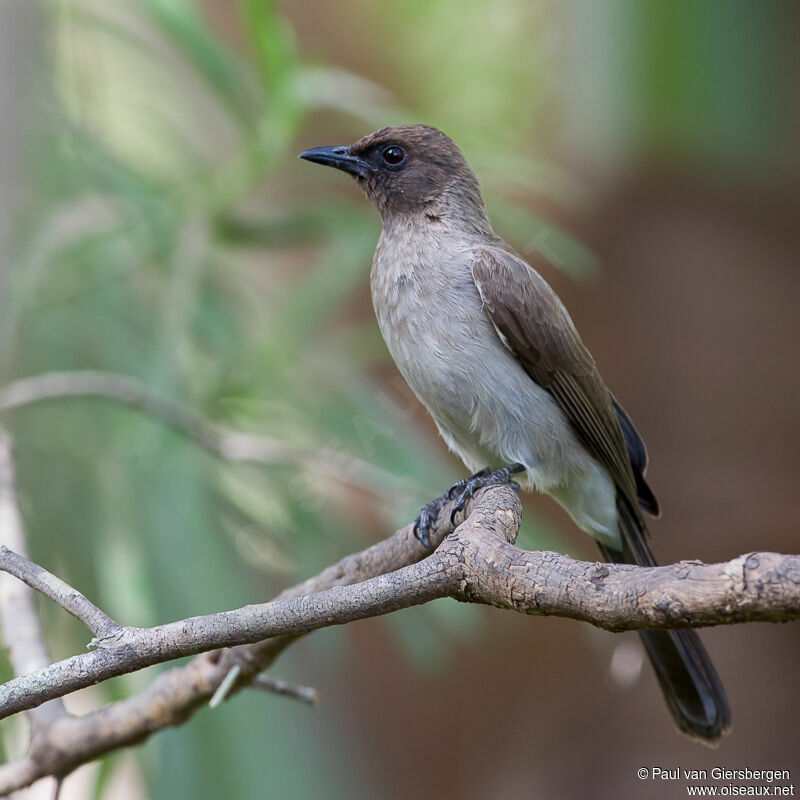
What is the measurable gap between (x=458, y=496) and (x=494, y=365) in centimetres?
41

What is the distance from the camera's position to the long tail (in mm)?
2875

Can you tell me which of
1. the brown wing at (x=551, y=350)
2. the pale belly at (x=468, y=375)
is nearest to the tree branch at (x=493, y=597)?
the pale belly at (x=468, y=375)

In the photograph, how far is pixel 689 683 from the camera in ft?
9.52

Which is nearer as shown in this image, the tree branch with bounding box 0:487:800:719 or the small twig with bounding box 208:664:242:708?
the tree branch with bounding box 0:487:800:719

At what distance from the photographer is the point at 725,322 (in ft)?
20.2

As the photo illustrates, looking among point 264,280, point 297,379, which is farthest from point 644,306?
point 297,379

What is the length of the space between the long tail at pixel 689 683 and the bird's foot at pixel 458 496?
577 millimetres

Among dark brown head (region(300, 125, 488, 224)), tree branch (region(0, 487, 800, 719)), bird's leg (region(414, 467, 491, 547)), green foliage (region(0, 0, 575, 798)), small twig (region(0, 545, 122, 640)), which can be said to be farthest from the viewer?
green foliage (region(0, 0, 575, 798))

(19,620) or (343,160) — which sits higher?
(343,160)

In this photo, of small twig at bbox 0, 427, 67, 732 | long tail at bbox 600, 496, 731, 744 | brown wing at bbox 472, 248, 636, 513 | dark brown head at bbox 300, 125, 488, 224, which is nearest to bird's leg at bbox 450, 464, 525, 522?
brown wing at bbox 472, 248, 636, 513

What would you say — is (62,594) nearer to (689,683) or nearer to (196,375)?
(689,683)

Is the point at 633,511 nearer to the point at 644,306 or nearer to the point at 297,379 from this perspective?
the point at 297,379

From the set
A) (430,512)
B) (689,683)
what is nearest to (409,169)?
(430,512)

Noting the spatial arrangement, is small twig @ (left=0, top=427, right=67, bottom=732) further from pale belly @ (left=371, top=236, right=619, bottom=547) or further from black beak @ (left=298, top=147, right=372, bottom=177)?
black beak @ (left=298, top=147, right=372, bottom=177)
